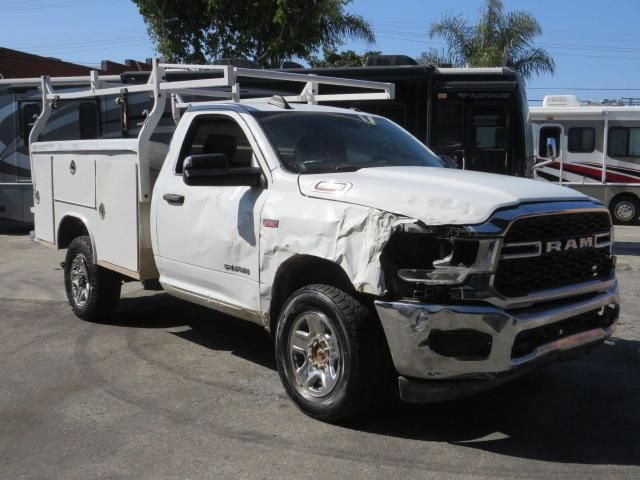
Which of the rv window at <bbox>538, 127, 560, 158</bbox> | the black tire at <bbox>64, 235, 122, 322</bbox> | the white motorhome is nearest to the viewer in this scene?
the black tire at <bbox>64, 235, 122, 322</bbox>

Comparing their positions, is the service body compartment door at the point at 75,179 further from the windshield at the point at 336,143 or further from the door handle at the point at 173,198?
the windshield at the point at 336,143

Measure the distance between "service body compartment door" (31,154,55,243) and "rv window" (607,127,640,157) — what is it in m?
14.6

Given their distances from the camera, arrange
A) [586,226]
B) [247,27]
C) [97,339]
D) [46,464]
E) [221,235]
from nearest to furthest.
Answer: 1. [46,464]
2. [586,226]
3. [221,235]
4. [97,339]
5. [247,27]

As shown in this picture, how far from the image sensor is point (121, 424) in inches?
178

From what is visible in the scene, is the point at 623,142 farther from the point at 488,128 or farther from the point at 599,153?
the point at 488,128

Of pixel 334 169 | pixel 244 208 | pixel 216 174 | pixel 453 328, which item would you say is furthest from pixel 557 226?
pixel 216 174

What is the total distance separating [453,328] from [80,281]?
462 centimetres

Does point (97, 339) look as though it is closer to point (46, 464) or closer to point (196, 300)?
point (196, 300)

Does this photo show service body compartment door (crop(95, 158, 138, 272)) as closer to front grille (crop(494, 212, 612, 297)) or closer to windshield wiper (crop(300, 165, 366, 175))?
windshield wiper (crop(300, 165, 366, 175))

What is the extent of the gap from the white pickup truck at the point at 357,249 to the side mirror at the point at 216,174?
12 millimetres

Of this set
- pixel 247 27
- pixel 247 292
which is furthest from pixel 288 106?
pixel 247 27

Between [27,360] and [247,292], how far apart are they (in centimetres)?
218

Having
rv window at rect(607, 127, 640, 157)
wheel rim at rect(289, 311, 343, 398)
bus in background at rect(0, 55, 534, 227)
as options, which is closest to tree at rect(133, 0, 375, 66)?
bus in background at rect(0, 55, 534, 227)

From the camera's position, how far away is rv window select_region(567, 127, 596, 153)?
18156 millimetres
